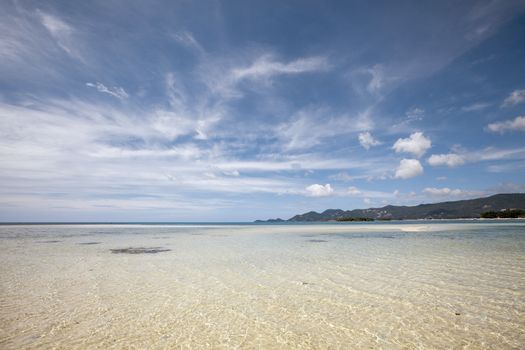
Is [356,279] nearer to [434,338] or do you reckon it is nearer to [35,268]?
[434,338]

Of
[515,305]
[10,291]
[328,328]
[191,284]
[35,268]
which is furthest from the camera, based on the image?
[35,268]

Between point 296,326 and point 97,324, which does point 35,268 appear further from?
point 296,326

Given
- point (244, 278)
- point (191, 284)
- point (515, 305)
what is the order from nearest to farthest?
point (515, 305), point (191, 284), point (244, 278)

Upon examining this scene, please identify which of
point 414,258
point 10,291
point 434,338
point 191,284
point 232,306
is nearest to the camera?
point 434,338

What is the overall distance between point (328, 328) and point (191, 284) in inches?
275

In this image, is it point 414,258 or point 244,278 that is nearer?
point 244,278

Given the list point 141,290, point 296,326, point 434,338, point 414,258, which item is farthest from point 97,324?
point 414,258

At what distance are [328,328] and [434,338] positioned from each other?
2.47 meters

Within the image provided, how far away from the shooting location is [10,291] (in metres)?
11.0

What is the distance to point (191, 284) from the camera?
12.1 m

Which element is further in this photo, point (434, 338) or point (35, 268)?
point (35, 268)

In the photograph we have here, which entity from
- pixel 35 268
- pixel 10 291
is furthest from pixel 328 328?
pixel 35 268

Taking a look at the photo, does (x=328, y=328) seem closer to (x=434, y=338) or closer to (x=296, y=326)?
Answer: (x=296, y=326)

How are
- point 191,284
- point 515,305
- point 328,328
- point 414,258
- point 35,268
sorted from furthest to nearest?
point 414,258, point 35,268, point 191,284, point 515,305, point 328,328
